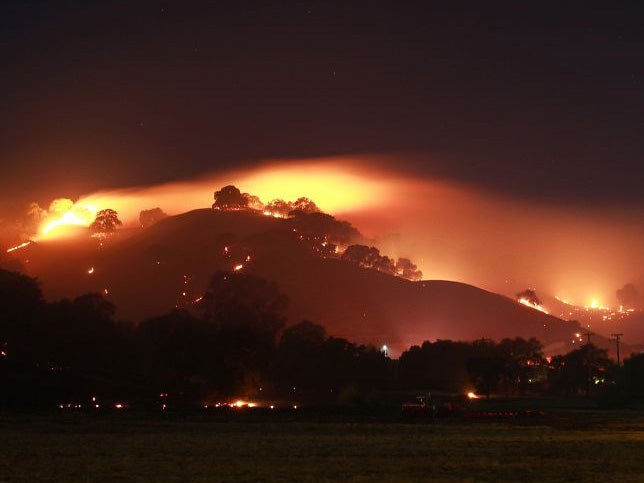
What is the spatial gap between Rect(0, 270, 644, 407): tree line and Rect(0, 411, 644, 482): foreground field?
37.7m

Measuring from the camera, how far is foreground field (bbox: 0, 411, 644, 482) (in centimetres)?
3422

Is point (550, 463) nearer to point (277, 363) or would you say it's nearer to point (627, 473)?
point (627, 473)

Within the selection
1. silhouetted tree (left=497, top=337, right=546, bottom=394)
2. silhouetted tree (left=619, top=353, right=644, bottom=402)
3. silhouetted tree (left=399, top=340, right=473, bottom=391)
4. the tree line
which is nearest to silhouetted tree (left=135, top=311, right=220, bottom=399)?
the tree line

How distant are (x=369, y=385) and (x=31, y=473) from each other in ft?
343

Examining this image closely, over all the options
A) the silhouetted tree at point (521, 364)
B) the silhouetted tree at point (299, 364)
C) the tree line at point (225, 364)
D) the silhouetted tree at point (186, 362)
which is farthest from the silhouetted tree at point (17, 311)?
the silhouetted tree at point (521, 364)

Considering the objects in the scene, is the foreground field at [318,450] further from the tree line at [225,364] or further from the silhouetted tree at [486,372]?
the silhouetted tree at [486,372]

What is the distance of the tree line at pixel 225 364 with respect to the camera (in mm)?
110938

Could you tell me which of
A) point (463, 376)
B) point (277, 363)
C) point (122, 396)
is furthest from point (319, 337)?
point (122, 396)

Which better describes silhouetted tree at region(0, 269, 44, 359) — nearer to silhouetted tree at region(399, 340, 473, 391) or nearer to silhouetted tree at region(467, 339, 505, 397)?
silhouetted tree at region(399, 340, 473, 391)

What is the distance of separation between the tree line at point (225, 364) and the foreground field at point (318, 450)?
3765 cm

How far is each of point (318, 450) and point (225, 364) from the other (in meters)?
73.3

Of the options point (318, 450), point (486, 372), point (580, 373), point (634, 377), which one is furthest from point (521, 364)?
point (318, 450)

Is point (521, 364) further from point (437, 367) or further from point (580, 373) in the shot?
point (580, 373)

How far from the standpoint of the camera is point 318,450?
42969 millimetres
